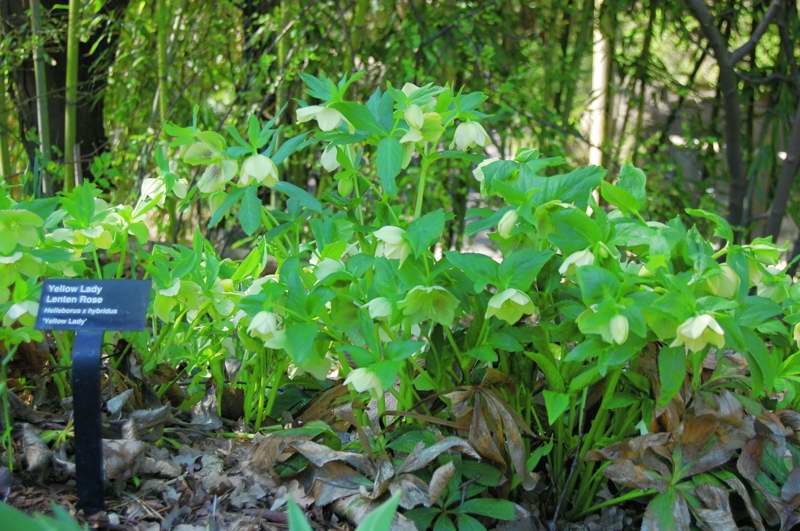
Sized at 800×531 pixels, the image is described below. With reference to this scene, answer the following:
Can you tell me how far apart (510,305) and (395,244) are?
0.16m

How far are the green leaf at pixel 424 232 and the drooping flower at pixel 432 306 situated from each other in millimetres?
53

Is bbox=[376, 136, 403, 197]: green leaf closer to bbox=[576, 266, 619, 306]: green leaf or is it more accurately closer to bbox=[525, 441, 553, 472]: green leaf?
bbox=[576, 266, 619, 306]: green leaf

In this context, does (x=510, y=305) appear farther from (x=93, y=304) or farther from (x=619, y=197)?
(x=93, y=304)

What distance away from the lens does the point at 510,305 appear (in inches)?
43.7

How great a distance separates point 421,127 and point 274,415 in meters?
0.54

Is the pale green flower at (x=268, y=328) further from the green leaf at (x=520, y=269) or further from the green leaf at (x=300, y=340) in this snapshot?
the green leaf at (x=520, y=269)

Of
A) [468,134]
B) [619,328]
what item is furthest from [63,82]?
[619,328]

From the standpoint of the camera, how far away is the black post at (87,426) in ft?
3.83

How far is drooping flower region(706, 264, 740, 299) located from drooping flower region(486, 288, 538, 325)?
0.68 feet

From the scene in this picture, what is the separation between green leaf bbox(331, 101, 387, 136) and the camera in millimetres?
1175

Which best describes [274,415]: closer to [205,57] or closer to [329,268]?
[329,268]

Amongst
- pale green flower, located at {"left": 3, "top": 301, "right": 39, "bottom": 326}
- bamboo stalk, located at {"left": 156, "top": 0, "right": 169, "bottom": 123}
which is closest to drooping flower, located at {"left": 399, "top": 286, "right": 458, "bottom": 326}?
pale green flower, located at {"left": 3, "top": 301, "right": 39, "bottom": 326}

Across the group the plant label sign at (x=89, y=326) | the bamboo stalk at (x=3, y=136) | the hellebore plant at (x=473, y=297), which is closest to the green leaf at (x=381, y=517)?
the hellebore plant at (x=473, y=297)

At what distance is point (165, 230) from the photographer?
9.13 feet
